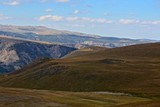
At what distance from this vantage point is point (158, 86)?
6398 inches

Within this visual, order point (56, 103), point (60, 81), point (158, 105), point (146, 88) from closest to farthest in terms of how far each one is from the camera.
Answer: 1. point (158, 105)
2. point (56, 103)
3. point (146, 88)
4. point (60, 81)

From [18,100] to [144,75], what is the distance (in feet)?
369

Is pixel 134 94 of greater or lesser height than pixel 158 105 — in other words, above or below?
below

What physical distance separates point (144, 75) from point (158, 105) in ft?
413

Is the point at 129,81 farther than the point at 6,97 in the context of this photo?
Yes

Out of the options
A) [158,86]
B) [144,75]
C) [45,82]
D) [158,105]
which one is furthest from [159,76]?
[158,105]

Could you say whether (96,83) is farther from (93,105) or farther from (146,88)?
(93,105)

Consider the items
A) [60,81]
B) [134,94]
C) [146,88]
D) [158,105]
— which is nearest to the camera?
[158,105]

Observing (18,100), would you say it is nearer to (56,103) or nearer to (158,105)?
(56,103)

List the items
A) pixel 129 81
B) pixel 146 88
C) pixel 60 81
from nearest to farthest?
pixel 146 88, pixel 129 81, pixel 60 81

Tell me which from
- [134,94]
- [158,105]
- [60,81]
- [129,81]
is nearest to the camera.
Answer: [158,105]

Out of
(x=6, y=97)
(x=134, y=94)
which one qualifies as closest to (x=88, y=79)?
(x=134, y=94)

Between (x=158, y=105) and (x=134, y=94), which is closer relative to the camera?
(x=158, y=105)

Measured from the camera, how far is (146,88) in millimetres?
160375
